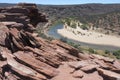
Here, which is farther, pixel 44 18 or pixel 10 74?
pixel 44 18

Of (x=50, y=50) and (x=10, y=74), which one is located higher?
(x=50, y=50)

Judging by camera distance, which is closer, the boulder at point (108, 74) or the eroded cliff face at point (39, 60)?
the eroded cliff face at point (39, 60)

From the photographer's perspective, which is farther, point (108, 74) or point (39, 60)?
point (39, 60)

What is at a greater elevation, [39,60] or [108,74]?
[39,60]

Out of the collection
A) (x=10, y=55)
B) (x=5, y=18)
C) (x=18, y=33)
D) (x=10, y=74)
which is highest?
(x=5, y=18)

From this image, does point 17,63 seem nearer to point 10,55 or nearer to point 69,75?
point 10,55

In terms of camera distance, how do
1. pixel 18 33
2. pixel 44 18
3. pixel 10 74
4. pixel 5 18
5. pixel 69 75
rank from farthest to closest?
pixel 44 18, pixel 5 18, pixel 18 33, pixel 69 75, pixel 10 74

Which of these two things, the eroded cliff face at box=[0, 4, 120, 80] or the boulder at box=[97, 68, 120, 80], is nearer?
the eroded cliff face at box=[0, 4, 120, 80]

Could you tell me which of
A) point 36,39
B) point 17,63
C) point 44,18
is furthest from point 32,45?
point 44,18
